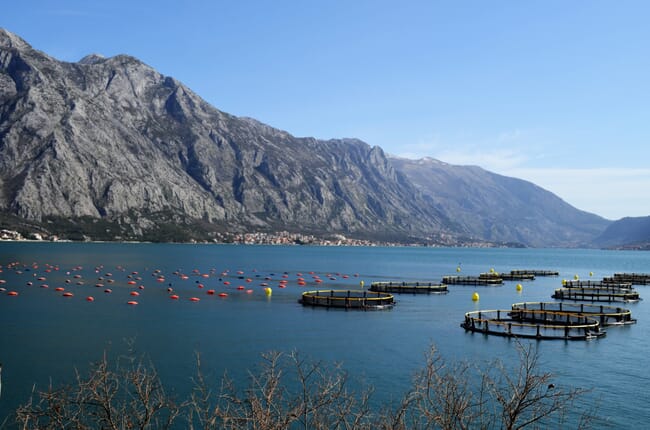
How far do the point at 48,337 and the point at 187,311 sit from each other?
79.4 ft

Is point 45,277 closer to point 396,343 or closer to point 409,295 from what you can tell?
point 409,295

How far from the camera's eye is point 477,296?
9506 cm

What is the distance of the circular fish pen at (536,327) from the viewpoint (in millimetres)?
61219

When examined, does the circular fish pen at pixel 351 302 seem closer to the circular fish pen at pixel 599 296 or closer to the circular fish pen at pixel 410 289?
the circular fish pen at pixel 410 289

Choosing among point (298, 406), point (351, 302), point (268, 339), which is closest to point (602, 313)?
point (351, 302)

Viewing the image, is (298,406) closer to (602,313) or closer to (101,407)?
(101,407)

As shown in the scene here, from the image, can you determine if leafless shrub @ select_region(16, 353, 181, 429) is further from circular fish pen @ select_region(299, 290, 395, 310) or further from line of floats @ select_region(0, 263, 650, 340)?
circular fish pen @ select_region(299, 290, 395, 310)

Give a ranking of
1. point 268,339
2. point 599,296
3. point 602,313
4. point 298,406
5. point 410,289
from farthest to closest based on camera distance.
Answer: point 410,289 < point 599,296 < point 602,313 < point 268,339 < point 298,406

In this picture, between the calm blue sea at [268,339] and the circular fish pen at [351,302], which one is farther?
the circular fish pen at [351,302]

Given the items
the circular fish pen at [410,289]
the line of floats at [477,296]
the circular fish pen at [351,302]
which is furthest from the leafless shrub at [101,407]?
the circular fish pen at [410,289]

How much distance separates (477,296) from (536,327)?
33019 millimetres

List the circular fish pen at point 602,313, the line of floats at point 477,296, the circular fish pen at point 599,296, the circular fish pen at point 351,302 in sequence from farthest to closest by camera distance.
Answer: the circular fish pen at point 599,296
the circular fish pen at point 351,302
the circular fish pen at point 602,313
the line of floats at point 477,296

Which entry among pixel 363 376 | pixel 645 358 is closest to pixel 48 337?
pixel 363 376

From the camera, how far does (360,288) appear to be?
392 ft
